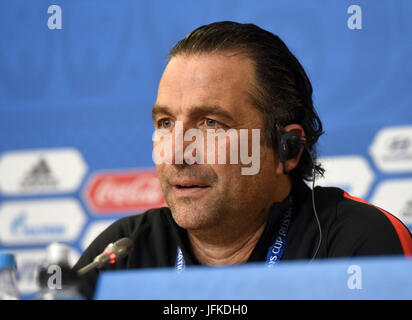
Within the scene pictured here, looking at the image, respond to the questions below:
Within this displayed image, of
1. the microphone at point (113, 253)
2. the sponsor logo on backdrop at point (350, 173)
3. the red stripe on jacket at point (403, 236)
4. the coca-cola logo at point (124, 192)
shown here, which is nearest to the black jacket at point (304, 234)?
the red stripe on jacket at point (403, 236)

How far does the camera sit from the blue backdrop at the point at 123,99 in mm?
2076

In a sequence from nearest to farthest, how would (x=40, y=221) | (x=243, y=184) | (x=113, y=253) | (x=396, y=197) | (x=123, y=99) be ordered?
(x=113, y=253) < (x=243, y=184) < (x=396, y=197) < (x=123, y=99) < (x=40, y=221)

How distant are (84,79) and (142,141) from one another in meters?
0.40

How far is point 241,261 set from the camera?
1.35 meters

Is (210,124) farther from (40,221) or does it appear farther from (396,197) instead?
(40,221)

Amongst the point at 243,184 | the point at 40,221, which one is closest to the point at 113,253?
the point at 243,184

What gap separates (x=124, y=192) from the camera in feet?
7.84

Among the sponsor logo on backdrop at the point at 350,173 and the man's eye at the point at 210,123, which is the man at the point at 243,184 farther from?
the sponsor logo on backdrop at the point at 350,173

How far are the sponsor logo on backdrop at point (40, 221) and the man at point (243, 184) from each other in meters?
1.00

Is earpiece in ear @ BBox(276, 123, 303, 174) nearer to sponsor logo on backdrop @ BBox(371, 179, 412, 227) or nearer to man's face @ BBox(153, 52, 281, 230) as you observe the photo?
man's face @ BBox(153, 52, 281, 230)

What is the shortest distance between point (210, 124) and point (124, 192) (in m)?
1.19

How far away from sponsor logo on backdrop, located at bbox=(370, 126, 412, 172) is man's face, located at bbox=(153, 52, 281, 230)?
915 mm

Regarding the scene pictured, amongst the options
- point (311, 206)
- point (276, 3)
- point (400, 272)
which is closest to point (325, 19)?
point (276, 3)

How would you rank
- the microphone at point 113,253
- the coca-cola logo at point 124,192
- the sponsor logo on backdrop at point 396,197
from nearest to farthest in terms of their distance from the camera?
the microphone at point 113,253
the sponsor logo on backdrop at point 396,197
the coca-cola logo at point 124,192
